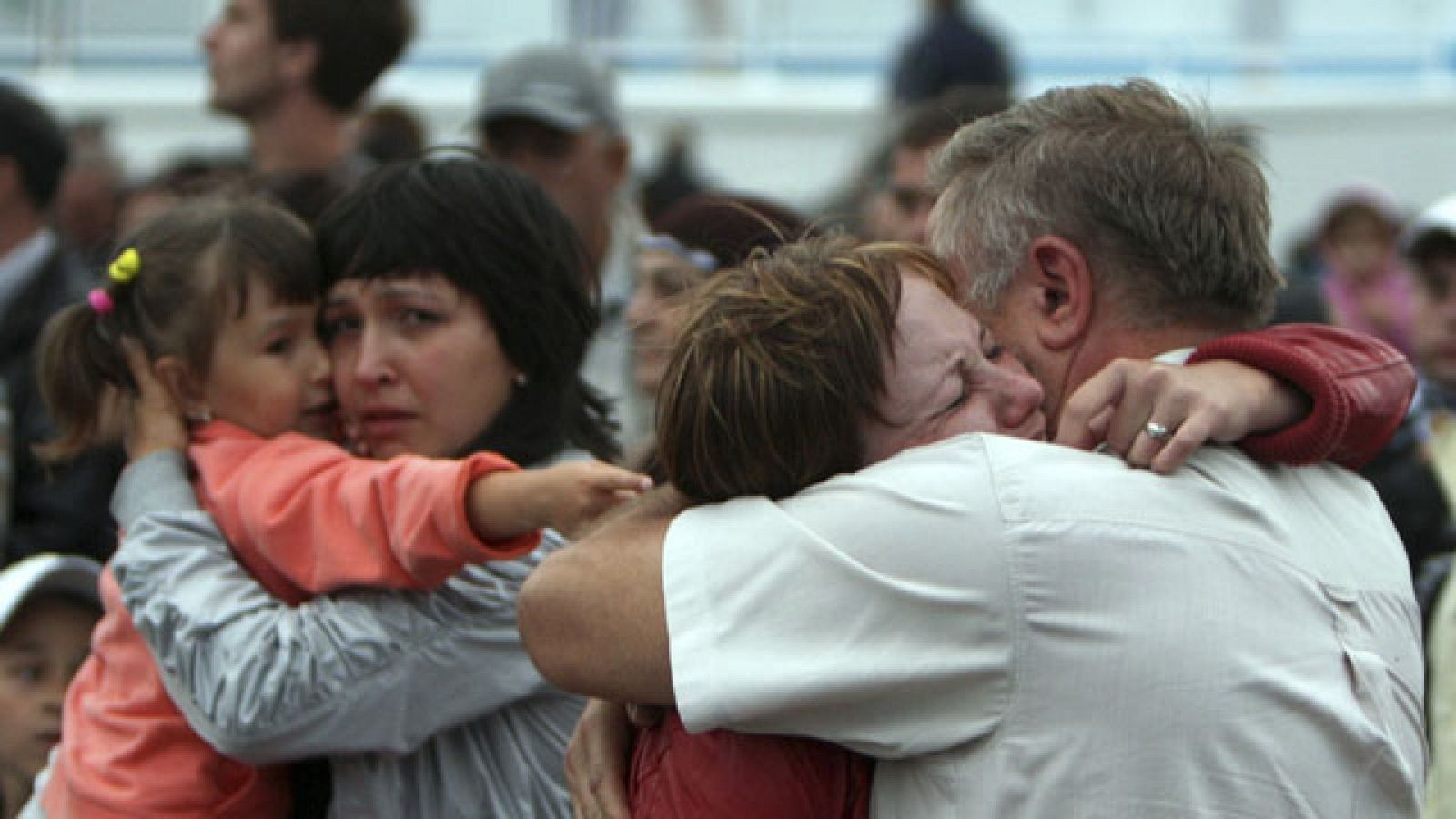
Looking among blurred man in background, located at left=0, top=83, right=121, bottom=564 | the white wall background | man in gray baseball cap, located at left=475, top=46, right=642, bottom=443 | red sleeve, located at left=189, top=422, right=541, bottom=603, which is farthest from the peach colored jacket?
the white wall background

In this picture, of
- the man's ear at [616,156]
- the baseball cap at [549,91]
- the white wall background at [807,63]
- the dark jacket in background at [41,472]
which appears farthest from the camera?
the white wall background at [807,63]

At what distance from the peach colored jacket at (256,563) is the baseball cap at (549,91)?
7.78 ft

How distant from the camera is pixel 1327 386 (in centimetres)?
207

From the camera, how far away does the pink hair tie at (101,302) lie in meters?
2.98

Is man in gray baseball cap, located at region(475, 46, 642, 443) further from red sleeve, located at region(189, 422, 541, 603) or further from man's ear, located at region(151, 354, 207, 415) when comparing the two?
red sleeve, located at region(189, 422, 541, 603)

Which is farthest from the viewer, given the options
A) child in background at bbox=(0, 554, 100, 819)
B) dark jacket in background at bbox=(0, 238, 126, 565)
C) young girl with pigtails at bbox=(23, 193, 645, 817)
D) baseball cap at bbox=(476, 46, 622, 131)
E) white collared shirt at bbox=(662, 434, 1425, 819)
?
baseball cap at bbox=(476, 46, 622, 131)

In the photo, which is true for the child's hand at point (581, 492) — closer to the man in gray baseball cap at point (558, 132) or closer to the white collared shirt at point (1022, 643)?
the white collared shirt at point (1022, 643)

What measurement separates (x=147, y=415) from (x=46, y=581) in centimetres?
59

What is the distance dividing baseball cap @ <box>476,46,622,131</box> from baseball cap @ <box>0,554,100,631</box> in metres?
2.09

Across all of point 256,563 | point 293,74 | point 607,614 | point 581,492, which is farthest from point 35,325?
point 607,614

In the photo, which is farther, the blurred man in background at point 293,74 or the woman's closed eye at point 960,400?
the blurred man in background at point 293,74

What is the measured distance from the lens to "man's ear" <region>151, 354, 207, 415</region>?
291cm

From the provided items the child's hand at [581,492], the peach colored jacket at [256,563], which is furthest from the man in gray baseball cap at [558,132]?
the child's hand at [581,492]

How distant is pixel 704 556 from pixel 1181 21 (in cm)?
1438
